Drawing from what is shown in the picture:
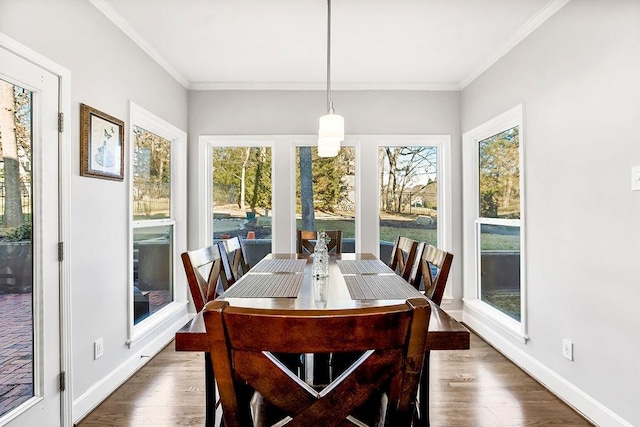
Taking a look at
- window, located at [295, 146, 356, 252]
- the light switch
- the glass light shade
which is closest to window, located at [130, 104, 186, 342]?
window, located at [295, 146, 356, 252]

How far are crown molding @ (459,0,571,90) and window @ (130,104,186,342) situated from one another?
2.97 metres

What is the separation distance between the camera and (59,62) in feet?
6.46

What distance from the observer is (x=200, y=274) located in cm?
182

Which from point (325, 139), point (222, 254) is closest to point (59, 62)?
point (222, 254)

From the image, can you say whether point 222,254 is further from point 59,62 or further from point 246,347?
point 246,347

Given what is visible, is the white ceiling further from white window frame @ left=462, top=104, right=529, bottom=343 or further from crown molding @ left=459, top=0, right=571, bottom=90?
white window frame @ left=462, top=104, right=529, bottom=343

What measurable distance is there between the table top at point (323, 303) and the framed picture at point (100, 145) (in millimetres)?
1224

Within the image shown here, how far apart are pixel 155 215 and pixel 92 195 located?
42.0 inches

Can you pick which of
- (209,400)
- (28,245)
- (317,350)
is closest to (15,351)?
(28,245)

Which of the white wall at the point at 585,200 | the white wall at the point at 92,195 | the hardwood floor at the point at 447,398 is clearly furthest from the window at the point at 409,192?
the white wall at the point at 92,195

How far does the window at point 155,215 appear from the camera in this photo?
2.97 m

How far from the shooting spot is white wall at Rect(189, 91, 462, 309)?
3814 mm

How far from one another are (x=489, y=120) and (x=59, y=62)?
3.23m

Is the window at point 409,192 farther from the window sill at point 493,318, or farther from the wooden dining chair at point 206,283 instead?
the wooden dining chair at point 206,283
